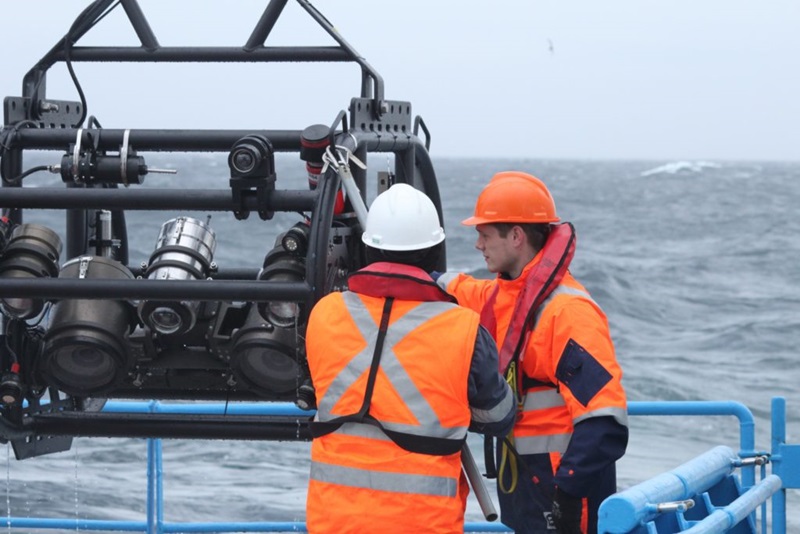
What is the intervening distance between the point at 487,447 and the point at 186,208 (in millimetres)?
1117

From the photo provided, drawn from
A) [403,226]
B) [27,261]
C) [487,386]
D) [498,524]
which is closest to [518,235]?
[403,226]

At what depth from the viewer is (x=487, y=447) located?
11.6ft

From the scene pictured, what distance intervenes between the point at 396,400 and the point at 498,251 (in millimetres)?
756

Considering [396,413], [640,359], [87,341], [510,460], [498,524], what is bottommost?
[498,524]

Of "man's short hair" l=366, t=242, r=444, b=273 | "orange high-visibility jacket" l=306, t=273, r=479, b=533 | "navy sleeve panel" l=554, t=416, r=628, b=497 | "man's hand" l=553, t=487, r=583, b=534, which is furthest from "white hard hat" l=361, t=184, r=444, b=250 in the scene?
"man's hand" l=553, t=487, r=583, b=534

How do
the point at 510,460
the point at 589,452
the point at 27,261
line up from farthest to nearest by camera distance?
the point at 27,261, the point at 510,460, the point at 589,452

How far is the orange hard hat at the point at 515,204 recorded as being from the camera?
3.48 metres

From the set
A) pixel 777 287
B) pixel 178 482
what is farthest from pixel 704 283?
pixel 178 482

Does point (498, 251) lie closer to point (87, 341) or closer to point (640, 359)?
point (87, 341)

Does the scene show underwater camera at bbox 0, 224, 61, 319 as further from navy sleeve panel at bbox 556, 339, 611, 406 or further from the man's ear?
navy sleeve panel at bbox 556, 339, 611, 406

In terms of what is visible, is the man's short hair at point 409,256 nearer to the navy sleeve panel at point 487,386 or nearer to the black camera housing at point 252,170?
the navy sleeve panel at point 487,386

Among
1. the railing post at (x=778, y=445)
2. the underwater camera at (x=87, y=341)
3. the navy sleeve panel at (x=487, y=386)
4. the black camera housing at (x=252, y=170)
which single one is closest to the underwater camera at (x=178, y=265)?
the underwater camera at (x=87, y=341)

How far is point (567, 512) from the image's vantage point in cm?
328

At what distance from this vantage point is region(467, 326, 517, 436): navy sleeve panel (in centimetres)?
296
